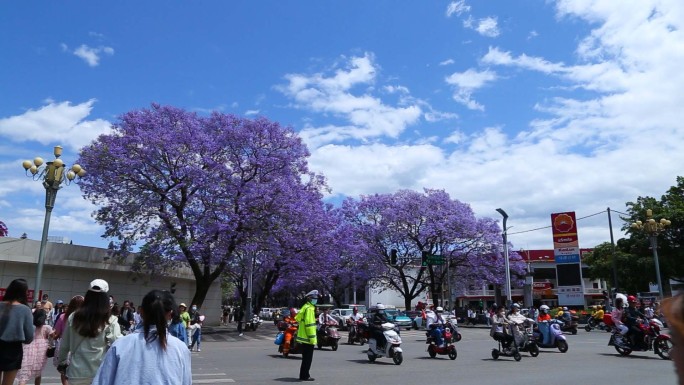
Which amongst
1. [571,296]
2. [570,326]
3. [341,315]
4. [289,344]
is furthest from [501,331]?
[571,296]

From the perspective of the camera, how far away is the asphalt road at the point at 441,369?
10.9m

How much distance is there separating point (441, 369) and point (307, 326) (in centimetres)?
397

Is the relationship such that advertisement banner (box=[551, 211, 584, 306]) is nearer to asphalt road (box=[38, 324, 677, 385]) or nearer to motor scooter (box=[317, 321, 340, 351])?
asphalt road (box=[38, 324, 677, 385])

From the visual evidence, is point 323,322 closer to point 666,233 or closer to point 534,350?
point 534,350

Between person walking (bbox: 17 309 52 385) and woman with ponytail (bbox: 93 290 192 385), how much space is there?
469 centimetres

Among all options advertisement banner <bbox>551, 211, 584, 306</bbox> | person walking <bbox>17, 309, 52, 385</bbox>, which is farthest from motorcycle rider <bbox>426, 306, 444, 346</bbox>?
Answer: advertisement banner <bbox>551, 211, 584, 306</bbox>

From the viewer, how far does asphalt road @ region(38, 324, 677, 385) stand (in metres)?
10.9

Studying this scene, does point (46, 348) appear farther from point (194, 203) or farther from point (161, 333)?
point (194, 203)

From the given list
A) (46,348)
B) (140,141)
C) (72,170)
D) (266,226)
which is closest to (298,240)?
(266,226)

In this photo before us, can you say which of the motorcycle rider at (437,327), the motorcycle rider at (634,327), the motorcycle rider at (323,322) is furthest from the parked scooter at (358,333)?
the motorcycle rider at (634,327)

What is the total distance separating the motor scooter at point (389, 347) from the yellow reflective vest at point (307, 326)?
3563mm

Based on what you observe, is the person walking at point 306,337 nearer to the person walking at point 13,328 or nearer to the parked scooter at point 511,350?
the person walking at point 13,328

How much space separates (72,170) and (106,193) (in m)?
7.52

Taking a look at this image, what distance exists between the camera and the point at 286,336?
16.5 metres
